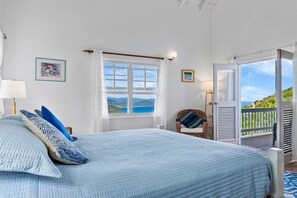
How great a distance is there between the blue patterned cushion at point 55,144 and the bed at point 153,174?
0.16 feet

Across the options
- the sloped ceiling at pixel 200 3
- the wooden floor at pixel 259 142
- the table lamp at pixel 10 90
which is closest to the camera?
the table lamp at pixel 10 90

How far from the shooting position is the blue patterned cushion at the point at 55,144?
1241mm

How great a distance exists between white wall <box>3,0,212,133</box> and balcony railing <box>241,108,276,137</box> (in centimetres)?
177

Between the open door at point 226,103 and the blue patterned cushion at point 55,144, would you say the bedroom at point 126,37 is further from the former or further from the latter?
the blue patterned cushion at point 55,144

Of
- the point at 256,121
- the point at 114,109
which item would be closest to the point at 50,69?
the point at 114,109

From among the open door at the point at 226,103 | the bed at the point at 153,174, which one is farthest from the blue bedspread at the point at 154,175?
the open door at the point at 226,103

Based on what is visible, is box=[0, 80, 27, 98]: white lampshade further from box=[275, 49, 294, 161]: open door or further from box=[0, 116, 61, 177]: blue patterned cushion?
box=[275, 49, 294, 161]: open door

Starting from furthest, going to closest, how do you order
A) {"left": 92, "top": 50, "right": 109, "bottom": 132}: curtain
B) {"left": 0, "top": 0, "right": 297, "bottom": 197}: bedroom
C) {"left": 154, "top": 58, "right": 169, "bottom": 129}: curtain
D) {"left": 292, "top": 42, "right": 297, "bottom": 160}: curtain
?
{"left": 154, "top": 58, "right": 169, "bottom": 129}: curtain
{"left": 92, "top": 50, "right": 109, "bottom": 132}: curtain
{"left": 0, "top": 0, "right": 297, "bottom": 197}: bedroom
{"left": 292, "top": 42, "right": 297, "bottom": 160}: curtain

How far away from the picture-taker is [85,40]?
4086 mm

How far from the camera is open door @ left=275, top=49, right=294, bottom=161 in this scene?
11.1 ft

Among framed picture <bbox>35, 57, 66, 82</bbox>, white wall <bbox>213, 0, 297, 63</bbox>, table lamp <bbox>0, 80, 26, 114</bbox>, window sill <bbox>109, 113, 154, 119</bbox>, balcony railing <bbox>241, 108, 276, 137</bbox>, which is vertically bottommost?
balcony railing <bbox>241, 108, 276, 137</bbox>

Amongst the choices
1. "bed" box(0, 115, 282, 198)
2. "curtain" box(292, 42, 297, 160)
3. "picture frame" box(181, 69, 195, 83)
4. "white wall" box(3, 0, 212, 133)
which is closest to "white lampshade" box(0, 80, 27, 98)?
"white wall" box(3, 0, 212, 133)

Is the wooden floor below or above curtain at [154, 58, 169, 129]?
below

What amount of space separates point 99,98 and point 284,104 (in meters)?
3.31
